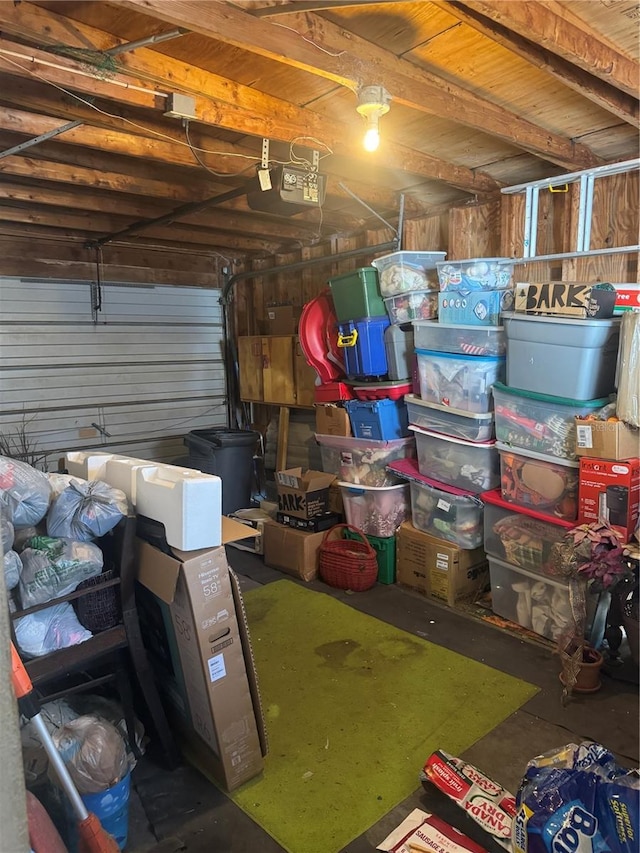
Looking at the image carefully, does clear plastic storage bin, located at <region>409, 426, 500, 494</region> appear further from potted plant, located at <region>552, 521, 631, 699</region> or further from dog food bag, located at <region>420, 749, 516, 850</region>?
dog food bag, located at <region>420, 749, 516, 850</region>

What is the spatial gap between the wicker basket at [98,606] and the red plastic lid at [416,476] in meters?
2.15

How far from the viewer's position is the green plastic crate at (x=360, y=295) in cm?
388

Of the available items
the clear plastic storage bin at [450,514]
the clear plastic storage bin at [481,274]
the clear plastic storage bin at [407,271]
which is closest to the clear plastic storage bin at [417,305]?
the clear plastic storage bin at [407,271]

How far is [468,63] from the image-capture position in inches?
90.7

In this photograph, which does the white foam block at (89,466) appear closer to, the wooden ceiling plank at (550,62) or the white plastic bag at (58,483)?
the white plastic bag at (58,483)

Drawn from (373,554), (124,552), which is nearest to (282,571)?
(373,554)

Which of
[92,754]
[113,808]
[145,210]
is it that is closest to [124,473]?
[92,754]

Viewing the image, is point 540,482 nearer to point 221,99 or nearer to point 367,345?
point 367,345

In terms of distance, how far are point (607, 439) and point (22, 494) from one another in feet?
8.35

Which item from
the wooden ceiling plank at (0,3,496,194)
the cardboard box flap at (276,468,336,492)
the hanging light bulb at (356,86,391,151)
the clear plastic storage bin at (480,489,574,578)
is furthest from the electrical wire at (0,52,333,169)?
the clear plastic storage bin at (480,489,574,578)

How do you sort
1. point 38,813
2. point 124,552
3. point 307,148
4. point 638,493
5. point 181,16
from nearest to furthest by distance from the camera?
point 38,813 < point 181,16 < point 124,552 < point 638,493 < point 307,148

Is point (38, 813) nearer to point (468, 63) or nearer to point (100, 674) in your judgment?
point (100, 674)

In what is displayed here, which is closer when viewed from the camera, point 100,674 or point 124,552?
point 124,552

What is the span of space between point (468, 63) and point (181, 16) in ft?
3.96
